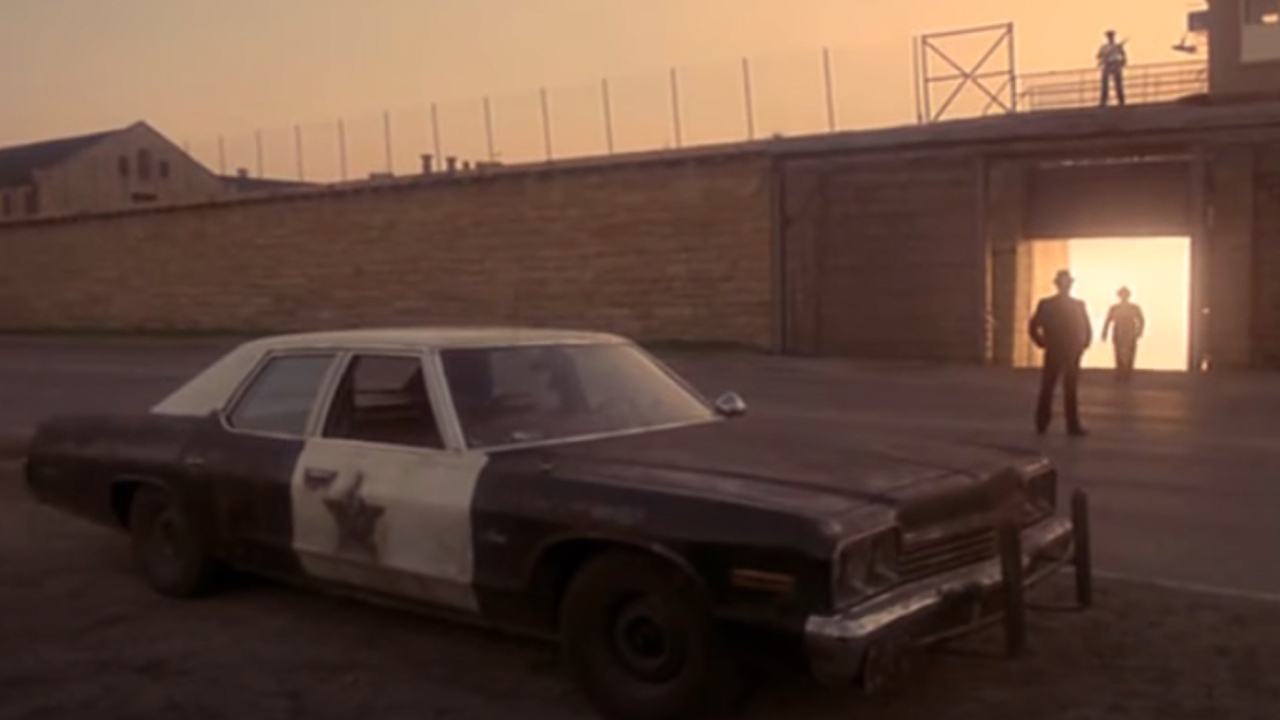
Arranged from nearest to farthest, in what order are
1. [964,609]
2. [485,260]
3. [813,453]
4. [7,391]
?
1. [964,609]
2. [813,453]
3. [7,391]
4. [485,260]

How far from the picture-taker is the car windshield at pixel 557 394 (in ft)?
18.6

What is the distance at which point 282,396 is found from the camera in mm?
6453

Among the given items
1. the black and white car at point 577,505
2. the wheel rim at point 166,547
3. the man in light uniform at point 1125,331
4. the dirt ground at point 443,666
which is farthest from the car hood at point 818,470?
the man in light uniform at point 1125,331

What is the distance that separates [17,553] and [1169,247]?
21.4 m

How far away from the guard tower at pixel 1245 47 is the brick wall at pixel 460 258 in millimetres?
12393

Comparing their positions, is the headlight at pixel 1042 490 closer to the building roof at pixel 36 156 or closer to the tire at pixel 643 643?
the tire at pixel 643 643

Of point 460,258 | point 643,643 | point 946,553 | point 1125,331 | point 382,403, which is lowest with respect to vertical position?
point 1125,331

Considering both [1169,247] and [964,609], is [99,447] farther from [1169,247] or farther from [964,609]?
[1169,247]

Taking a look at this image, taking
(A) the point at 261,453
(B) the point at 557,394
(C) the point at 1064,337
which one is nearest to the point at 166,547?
(A) the point at 261,453

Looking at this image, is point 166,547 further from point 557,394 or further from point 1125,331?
point 1125,331

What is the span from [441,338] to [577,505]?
1.48 metres

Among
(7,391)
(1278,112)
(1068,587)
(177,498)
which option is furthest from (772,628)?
(1278,112)

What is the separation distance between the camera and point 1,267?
159 ft

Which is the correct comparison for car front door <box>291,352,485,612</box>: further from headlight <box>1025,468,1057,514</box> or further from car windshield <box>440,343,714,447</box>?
headlight <box>1025,468,1057,514</box>
